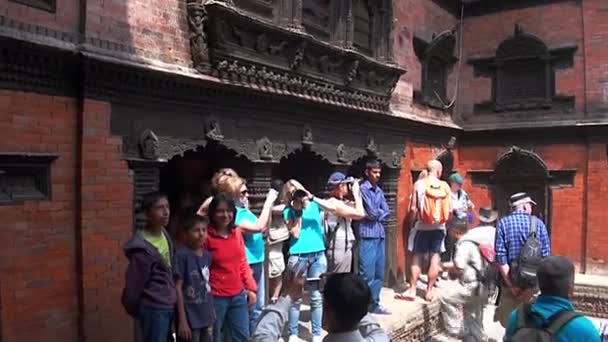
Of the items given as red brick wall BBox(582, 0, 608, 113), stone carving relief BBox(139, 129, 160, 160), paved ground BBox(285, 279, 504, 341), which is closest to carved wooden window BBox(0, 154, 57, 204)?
stone carving relief BBox(139, 129, 160, 160)

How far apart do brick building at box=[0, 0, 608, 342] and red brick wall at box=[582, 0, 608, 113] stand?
0.08ft

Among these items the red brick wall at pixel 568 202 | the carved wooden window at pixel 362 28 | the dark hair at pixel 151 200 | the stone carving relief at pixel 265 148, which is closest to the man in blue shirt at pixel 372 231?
the stone carving relief at pixel 265 148

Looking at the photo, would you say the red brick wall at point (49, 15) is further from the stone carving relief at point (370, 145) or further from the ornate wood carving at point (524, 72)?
the ornate wood carving at point (524, 72)

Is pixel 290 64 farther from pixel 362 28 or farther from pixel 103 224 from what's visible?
pixel 103 224

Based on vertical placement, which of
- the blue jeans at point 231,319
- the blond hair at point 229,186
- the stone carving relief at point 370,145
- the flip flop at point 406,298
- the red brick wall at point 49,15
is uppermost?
the red brick wall at point 49,15

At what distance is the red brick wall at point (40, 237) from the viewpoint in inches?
179

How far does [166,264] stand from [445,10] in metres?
10.2

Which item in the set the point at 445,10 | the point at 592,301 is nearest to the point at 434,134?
the point at 445,10

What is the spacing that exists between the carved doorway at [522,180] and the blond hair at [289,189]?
7691 mm

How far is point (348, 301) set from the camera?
261 cm

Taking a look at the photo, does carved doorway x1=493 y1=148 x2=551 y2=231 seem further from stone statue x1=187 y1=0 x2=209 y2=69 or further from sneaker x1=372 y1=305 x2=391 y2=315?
stone statue x1=187 y1=0 x2=209 y2=69

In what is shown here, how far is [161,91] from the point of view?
19.3 feet

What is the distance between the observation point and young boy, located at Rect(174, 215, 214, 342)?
4.33m

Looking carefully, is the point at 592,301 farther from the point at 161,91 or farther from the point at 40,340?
the point at 40,340
